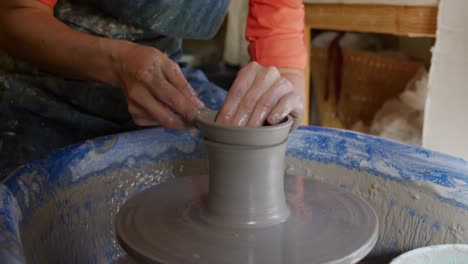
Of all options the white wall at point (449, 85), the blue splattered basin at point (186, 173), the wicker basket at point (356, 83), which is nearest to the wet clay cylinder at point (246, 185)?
the blue splattered basin at point (186, 173)

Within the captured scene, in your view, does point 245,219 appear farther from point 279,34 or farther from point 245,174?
point 279,34

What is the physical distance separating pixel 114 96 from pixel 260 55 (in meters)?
0.43

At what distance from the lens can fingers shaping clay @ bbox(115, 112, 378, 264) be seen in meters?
0.76

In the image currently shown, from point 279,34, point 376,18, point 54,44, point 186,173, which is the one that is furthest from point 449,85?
point 54,44

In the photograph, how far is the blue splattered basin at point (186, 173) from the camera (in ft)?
3.17

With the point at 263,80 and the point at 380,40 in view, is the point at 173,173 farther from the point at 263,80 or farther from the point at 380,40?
the point at 380,40

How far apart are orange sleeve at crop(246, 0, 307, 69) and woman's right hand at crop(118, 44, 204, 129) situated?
0.54 m

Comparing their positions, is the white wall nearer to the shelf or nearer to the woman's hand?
the shelf

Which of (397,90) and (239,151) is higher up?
(239,151)

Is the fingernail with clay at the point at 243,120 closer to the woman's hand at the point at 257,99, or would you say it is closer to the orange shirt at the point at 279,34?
the woman's hand at the point at 257,99

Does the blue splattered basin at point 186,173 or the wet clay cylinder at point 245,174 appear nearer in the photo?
the wet clay cylinder at point 245,174

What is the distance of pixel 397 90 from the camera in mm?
2656

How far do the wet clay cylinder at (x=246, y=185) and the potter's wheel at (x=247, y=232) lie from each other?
0.02m

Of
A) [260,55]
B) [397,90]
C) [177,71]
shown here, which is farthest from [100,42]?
[397,90]
